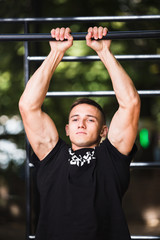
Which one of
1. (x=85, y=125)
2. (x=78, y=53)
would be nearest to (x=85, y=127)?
(x=85, y=125)

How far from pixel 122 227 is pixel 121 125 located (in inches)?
19.9

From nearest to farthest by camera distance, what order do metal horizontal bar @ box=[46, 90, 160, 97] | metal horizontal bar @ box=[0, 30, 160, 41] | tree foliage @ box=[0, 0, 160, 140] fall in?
metal horizontal bar @ box=[0, 30, 160, 41] → metal horizontal bar @ box=[46, 90, 160, 97] → tree foliage @ box=[0, 0, 160, 140]

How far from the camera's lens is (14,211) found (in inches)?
307

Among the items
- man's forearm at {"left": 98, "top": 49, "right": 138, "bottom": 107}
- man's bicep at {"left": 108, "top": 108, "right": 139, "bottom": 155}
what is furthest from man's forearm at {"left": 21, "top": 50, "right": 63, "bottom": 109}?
man's bicep at {"left": 108, "top": 108, "right": 139, "bottom": 155}

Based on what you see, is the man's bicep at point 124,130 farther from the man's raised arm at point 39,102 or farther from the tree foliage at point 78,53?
the tree foliage at point 78,53

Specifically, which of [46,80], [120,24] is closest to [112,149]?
[46,80]

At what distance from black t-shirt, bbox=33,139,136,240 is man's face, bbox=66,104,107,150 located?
0.16 ft

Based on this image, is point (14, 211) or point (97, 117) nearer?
point (97, 117)

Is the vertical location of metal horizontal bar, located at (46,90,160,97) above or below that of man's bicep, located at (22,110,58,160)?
above

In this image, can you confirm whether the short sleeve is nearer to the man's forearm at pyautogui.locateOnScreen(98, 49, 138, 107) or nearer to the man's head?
the man's head

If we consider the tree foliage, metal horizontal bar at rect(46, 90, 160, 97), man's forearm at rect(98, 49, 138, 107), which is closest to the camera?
man's forearm at rect(98, 49, 138, 107)

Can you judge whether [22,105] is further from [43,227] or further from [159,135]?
[159,135]

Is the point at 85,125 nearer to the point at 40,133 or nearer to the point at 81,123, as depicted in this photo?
the point at 81,123

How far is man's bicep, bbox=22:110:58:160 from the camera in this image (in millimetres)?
2035
